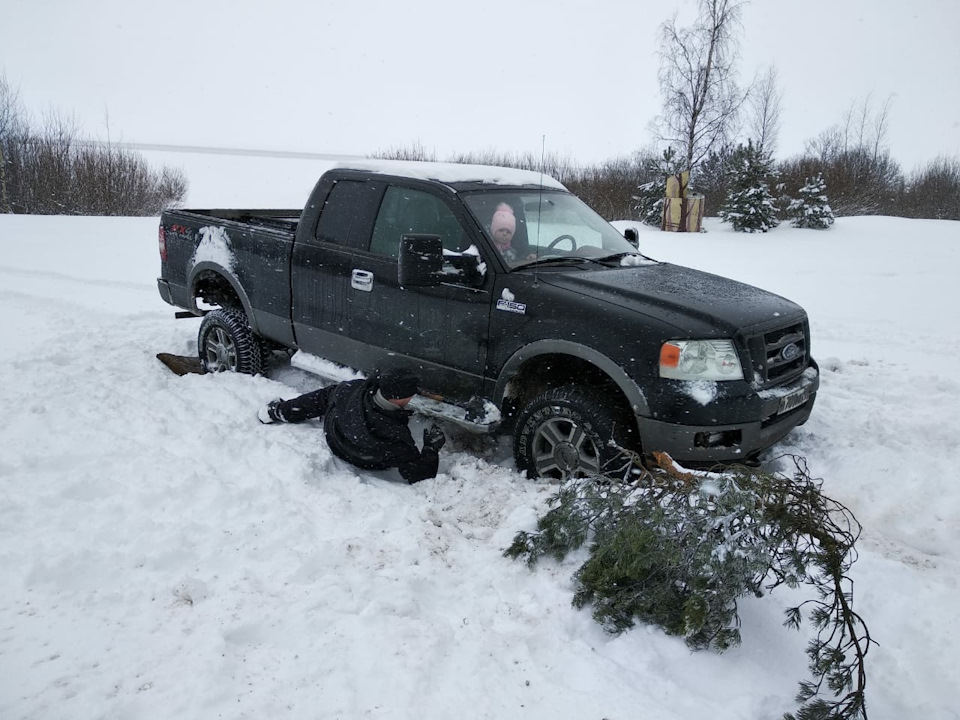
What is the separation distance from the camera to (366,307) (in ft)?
16.1

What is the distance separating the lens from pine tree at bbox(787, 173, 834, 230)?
728 inches

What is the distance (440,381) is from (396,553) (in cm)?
141

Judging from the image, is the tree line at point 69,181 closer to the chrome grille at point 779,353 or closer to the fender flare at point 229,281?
the fender flare at point 229,281

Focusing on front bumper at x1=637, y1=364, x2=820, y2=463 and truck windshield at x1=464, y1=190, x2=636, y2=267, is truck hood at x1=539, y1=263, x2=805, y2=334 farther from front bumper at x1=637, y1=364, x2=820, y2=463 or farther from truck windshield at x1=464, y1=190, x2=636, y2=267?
front bumper at x1=637, y1=364, x2=820, y2=463

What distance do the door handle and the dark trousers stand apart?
0.74m

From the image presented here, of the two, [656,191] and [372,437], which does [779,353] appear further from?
[656,191]


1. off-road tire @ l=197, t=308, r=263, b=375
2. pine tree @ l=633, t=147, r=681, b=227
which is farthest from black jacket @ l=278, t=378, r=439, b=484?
pine tree @ l=633, t=147, r=681, b=227

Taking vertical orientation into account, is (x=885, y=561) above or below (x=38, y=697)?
above

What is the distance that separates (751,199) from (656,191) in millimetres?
3044

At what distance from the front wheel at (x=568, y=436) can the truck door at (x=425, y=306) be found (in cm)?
49

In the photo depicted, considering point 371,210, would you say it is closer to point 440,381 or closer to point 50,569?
point 440,381

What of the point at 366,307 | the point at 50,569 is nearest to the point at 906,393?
the point at 366,307

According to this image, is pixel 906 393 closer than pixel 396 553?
No

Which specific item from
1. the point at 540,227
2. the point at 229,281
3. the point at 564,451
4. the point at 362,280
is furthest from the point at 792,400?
the point at 229,281
